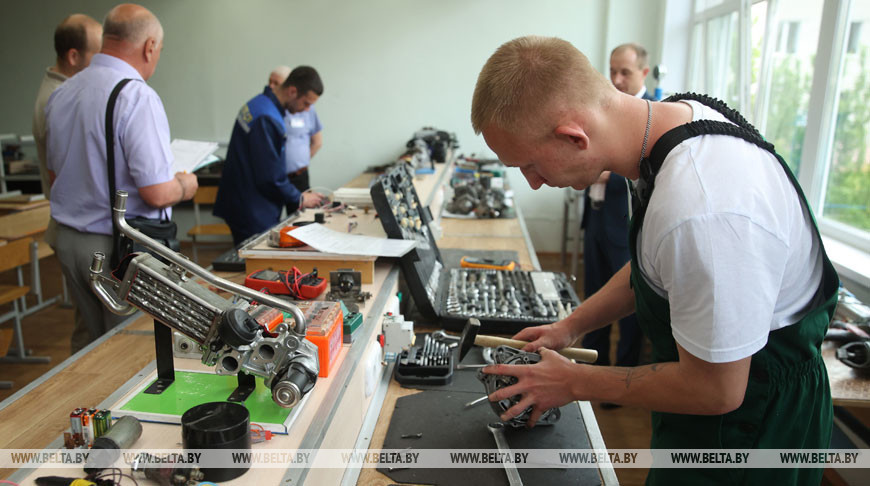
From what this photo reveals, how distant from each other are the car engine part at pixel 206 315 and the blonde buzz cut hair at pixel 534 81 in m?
0.50

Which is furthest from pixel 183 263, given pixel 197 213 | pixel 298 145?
pixel 197 213

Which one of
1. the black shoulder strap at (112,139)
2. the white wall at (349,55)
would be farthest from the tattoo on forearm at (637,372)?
the white wall at (349,55)

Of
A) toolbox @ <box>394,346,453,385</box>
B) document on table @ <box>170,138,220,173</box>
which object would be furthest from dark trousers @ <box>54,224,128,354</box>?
toolbox @ <box>394,346,453,385</box>

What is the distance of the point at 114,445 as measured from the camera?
0.92 m

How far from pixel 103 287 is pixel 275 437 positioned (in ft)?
1.25

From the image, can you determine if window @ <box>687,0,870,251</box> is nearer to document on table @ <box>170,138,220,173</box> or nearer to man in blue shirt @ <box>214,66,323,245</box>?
man in blue shirt @ <box>214,66,323,245</box>

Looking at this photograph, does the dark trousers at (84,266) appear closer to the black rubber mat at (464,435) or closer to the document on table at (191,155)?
the document on table at (191,155)

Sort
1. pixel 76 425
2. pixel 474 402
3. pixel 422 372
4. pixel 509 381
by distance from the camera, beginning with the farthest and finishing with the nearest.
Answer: pixel 422 372 → pixel 474 402 → pixel 509 381 → pixel 76 425

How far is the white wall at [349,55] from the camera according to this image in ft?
18.5

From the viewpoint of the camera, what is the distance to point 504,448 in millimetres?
1282

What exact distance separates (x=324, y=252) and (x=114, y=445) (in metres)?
0.88

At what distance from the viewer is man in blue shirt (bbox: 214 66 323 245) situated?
11.5 ft

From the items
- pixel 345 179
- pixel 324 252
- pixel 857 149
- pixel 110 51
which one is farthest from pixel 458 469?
pixel 345 179

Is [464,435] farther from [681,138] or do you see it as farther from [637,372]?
[681,138]
